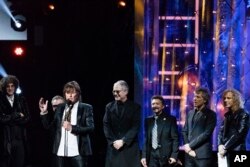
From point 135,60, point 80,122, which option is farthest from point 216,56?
point 80,122

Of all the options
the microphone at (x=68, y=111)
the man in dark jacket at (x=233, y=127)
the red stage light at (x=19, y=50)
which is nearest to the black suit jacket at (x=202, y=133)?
the man in dark jacket at (x=233, y=127)

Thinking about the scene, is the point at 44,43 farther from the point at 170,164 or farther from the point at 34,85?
the point at 170,164

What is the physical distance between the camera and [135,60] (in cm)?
941

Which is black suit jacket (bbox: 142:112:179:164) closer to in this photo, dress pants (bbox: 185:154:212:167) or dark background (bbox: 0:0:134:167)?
dress pants (bbox: 185:154:212:167)

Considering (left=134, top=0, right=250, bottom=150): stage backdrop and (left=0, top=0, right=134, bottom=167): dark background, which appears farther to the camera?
(left=0, top=0, right=134, bottom=167): dark background

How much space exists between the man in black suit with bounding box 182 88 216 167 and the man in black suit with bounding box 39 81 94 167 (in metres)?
1.22

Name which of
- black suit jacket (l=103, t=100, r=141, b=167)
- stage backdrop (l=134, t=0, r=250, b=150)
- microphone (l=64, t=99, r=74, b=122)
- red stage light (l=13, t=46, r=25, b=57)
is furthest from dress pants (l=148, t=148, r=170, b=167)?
red stage light (l=13, t=46, r=25, b=57)

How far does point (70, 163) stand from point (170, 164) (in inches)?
47.4

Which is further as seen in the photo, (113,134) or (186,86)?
(186,86)

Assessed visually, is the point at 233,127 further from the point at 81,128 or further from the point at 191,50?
the point at 191,50

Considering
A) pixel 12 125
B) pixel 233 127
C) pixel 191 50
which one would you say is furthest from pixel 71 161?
pixel 191 50

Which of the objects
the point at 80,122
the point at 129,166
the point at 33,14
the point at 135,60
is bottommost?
the point at 129,166

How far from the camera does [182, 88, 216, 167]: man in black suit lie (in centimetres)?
758

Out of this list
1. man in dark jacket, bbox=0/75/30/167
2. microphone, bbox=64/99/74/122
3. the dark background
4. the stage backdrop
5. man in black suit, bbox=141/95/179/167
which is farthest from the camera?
the dark background
